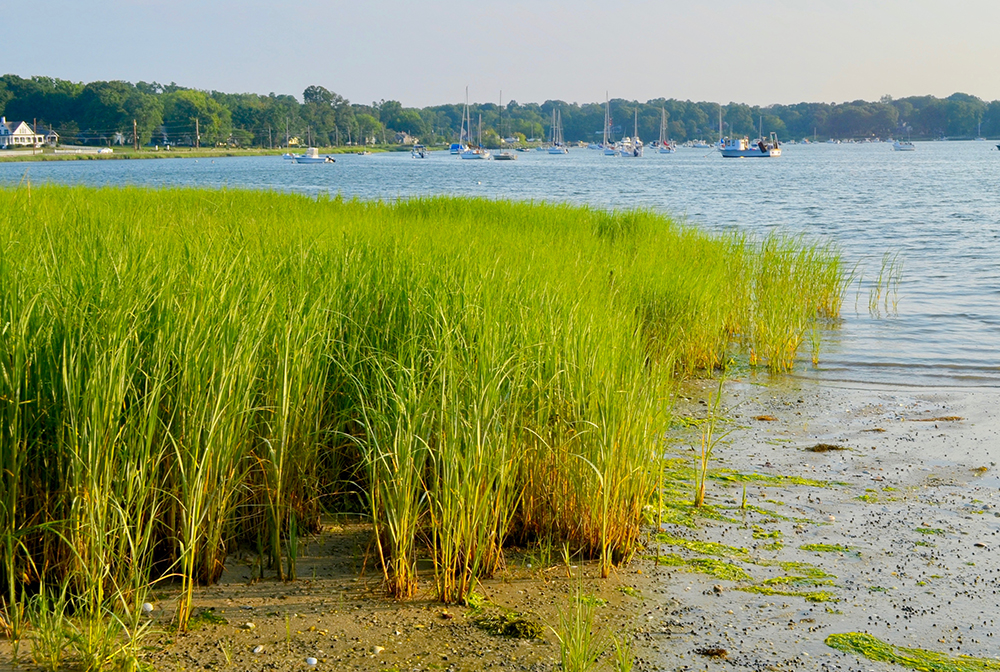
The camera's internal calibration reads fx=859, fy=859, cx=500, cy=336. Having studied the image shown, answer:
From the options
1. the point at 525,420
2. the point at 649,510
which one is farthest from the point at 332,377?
the point at 649,510

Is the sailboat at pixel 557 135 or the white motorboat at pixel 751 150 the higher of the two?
the sailboat at pixel 557 135

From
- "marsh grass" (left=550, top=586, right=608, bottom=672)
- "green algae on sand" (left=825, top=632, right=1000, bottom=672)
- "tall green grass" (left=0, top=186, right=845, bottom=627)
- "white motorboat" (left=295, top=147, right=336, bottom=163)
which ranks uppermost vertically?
"white motorboat" (left=295, top=147, right=336, bottom=163)

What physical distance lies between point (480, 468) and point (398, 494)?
0.38 m

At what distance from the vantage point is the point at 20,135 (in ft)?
460

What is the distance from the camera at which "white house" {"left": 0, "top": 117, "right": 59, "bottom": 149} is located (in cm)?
13850

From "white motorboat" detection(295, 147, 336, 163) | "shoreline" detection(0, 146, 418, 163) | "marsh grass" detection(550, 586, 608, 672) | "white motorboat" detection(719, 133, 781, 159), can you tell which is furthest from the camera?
"white motorboat" detection(295, 147, 336, 163)

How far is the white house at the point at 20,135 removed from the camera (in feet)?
454

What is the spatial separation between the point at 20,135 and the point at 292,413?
160 metres

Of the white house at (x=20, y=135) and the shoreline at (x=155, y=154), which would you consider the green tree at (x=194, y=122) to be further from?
the white house at (x=20, y=135)

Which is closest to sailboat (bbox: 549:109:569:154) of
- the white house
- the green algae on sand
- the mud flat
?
the white house

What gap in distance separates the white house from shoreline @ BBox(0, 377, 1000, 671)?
154 metres

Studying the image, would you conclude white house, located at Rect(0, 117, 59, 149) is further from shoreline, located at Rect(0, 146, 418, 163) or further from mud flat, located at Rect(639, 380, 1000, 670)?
mud flat, located at Rect(639, 380, 1000, 670)

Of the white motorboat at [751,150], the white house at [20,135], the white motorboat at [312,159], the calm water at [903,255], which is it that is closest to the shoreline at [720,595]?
the calm water at [903,255]

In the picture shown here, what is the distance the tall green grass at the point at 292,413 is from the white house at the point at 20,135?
153m
